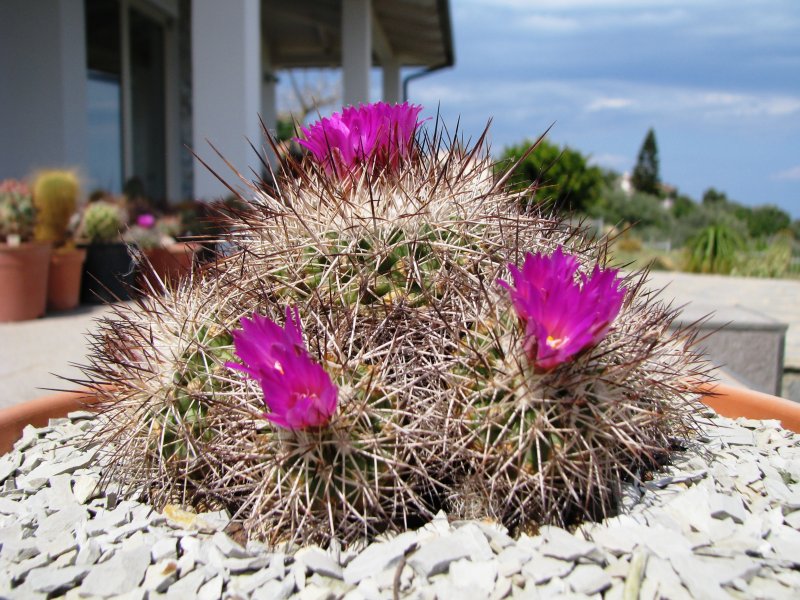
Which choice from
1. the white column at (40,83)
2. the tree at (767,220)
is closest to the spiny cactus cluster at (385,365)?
the white column at (40,83)

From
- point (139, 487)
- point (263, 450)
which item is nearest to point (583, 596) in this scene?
point (263, 450)

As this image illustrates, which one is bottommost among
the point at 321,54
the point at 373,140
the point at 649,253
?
the point at 649,253

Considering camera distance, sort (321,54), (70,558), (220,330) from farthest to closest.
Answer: (321,54), (220,330), (70,558)

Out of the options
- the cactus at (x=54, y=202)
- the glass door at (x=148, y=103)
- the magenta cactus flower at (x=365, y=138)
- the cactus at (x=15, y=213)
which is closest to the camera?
the magenta cactus flower at (x=365, y=138)

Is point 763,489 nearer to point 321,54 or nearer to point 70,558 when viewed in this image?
point 70,558

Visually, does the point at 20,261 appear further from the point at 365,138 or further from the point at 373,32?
the point at 373,32

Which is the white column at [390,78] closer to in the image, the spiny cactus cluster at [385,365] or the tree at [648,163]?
the spiny cactus cluster at [385,365]
